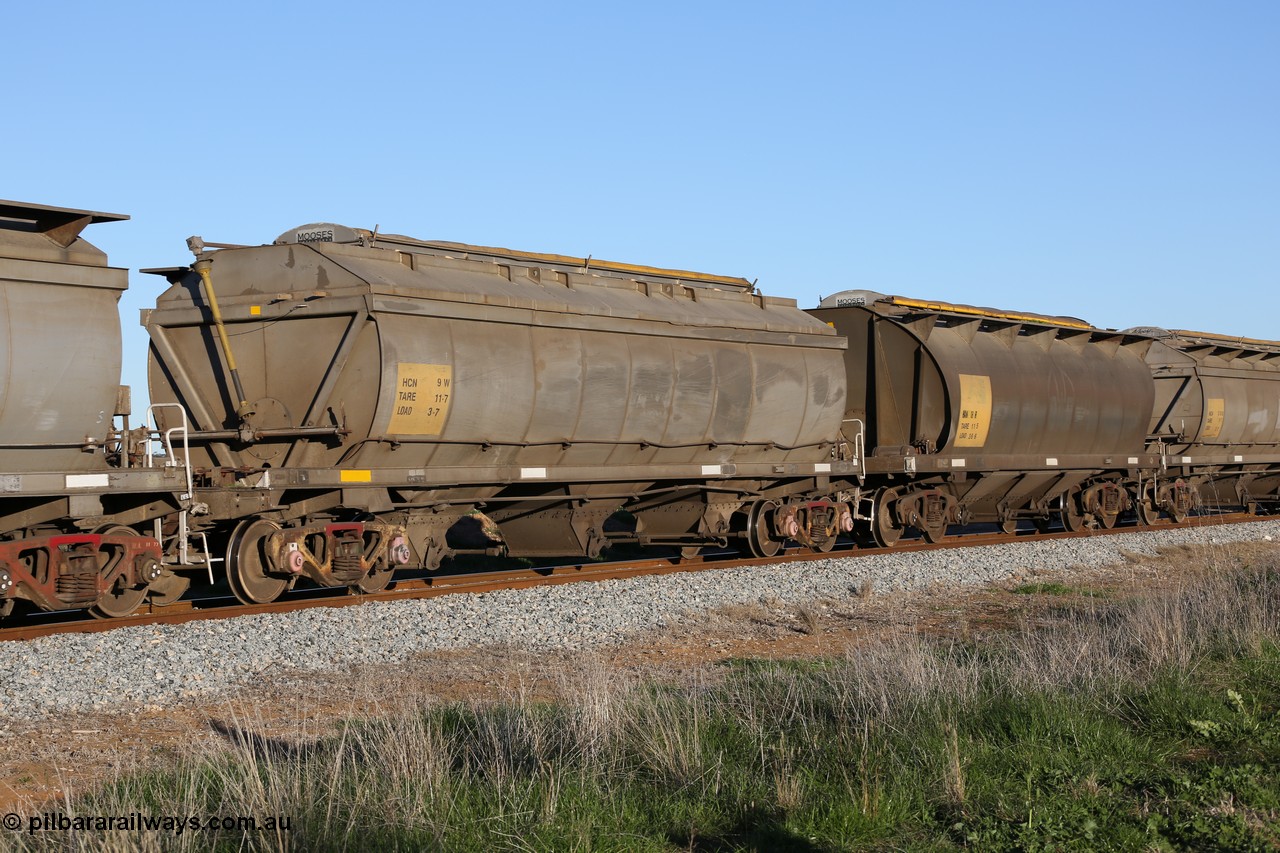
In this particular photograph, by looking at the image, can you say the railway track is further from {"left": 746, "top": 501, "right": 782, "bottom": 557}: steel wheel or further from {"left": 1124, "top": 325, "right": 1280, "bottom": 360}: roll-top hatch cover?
{"left": 1124, "top": 325, "right": 1280, "bottom": 360}: roll-top hatch cover

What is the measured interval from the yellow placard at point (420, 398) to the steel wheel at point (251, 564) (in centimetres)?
184

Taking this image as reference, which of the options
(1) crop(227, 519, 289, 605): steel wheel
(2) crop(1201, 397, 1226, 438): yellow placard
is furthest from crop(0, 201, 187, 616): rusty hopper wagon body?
(2) crop(1201, 397, 1226, 438): yellow placard

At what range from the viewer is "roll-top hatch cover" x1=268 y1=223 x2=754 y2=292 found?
14.8 metres

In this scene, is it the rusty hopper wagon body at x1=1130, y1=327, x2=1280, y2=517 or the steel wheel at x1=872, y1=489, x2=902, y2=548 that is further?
the rusty hopper wagon body at x1=1130, y1=327, x2=1280, y2=517

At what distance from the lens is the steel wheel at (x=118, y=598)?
12438 mm

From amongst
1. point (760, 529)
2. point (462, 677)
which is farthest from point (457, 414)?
point (760, 529)

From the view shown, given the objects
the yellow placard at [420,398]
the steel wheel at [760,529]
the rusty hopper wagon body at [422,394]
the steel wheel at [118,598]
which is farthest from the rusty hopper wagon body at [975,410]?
the steel wheel at [118,598]

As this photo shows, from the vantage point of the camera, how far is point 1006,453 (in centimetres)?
2272

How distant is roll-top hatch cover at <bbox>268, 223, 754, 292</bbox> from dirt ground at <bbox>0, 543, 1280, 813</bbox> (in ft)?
19.0

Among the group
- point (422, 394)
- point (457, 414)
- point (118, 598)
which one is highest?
point (422, 394)

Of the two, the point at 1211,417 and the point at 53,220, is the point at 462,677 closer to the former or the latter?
the point at 53,220

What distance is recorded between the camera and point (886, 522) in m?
22.0

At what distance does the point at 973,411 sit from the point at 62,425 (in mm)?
14839

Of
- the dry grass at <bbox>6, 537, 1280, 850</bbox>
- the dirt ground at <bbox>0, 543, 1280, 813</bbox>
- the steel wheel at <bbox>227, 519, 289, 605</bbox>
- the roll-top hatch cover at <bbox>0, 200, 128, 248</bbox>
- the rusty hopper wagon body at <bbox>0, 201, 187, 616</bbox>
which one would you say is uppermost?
the roll-top hatch cover at <bbox>0, 200, 128, 248</bbox>
